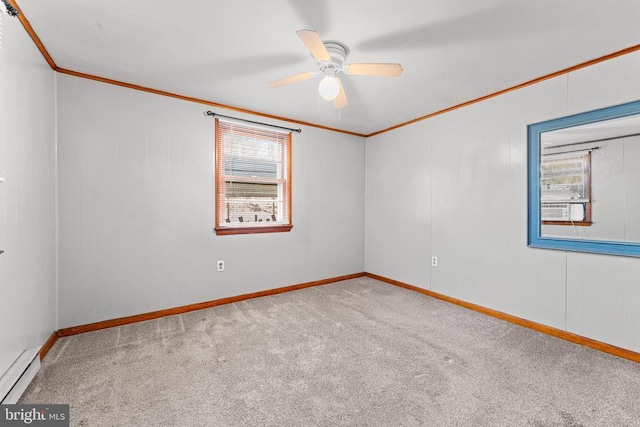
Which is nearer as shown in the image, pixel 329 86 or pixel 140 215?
pixel 329 86

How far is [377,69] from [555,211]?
7.04 feet

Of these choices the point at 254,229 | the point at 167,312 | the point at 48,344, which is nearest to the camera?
the point at 48,344

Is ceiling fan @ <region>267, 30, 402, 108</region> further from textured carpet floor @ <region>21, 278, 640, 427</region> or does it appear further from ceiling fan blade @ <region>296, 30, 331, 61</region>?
textured carpet floor @ <region>21, 278, 640, 427</region>

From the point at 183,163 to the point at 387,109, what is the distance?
2500mm

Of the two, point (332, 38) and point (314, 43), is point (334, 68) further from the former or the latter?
point (314, 43)

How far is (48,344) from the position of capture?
2.27 meters

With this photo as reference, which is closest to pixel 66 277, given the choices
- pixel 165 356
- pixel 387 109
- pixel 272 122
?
pixel 165 356

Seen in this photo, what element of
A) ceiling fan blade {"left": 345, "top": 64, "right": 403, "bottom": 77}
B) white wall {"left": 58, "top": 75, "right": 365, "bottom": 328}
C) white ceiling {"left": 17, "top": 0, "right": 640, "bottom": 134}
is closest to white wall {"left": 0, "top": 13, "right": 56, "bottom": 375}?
white wall {"left": 58, "top": 75, "right": 365, "bottom": 328}

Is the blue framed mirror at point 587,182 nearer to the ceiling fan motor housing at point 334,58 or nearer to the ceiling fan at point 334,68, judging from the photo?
the ceiling fan at point 334,68

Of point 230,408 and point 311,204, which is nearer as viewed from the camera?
point 230,408

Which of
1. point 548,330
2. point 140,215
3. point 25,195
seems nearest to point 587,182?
point 548,330

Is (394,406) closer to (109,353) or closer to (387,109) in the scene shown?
(109,353)

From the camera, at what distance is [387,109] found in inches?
137

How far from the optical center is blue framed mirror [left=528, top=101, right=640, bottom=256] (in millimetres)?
2221
